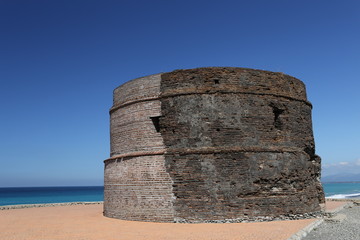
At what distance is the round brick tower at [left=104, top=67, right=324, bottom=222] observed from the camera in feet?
34.5

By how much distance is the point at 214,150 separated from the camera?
1064 centimetres

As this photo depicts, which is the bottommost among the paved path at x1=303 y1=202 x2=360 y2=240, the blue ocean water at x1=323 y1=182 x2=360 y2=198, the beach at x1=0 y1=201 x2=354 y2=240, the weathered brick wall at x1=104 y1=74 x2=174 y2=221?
the blue ocean water at x1=323 y1=182 x2=360 y2=198

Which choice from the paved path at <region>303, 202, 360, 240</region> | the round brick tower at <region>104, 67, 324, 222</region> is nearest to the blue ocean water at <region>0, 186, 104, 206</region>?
the round brick tower at <region>104, 67, 324, 222</region>

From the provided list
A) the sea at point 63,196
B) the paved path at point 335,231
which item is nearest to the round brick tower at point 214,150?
the paved path at point 335,231

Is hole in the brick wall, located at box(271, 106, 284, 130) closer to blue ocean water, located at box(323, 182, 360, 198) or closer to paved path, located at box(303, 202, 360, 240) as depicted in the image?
paved path, located at box(303, 202, 360, 240)

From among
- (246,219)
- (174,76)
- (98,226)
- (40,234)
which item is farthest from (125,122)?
(246,219)

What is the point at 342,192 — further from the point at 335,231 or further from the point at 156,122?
the point at 156,122

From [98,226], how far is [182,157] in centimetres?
352

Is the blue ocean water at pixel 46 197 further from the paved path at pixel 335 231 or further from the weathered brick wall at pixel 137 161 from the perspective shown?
the paved path at pixel 335 231

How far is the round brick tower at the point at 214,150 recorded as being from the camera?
34.5 feet

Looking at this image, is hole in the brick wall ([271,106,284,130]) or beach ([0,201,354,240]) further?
hole in the brick wall ([271,106,284,130])

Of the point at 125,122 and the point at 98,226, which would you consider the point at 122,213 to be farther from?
the point at 125,122

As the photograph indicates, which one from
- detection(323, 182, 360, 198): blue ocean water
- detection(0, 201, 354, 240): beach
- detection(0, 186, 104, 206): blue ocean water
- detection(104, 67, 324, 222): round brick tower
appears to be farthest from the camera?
detection(0, 186, 104, 206): blue ocean water

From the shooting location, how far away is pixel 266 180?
35.4 feet
